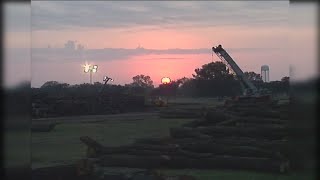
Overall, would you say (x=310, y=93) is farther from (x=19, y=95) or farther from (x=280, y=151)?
(x=280, y=151)

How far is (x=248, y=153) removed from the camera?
817 cm

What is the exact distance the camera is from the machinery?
23269 millimetres

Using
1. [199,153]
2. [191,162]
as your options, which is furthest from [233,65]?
[191,162]

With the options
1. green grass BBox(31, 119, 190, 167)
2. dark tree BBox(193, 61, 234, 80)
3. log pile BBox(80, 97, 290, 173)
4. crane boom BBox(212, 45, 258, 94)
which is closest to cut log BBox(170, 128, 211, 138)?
log pile BBox(80, 97, 290, 173)

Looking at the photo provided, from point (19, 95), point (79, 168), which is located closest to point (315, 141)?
point (19, 95)

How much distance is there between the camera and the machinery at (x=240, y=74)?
2327cm

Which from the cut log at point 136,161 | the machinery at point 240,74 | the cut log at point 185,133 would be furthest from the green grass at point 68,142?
the machinery at point 240,74

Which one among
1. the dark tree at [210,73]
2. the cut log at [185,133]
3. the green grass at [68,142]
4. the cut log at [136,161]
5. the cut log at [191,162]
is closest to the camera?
the cut log at [191,162]

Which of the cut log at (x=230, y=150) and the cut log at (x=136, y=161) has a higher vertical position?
the cut log at (x=230, y=150)

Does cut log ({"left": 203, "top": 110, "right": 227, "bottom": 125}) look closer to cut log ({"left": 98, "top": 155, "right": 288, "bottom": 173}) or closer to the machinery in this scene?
cut log ({"left": 98, "top": 155, "right": 288, "bottom": 173})

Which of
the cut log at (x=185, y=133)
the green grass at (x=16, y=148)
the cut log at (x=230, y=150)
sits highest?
the green grass at (x=16, y=148)

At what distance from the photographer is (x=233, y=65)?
939 inches

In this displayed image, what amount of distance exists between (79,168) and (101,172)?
0.40 metres

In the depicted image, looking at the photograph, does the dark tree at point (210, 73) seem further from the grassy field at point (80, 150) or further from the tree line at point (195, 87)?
the grassy field at point (80, 150)
